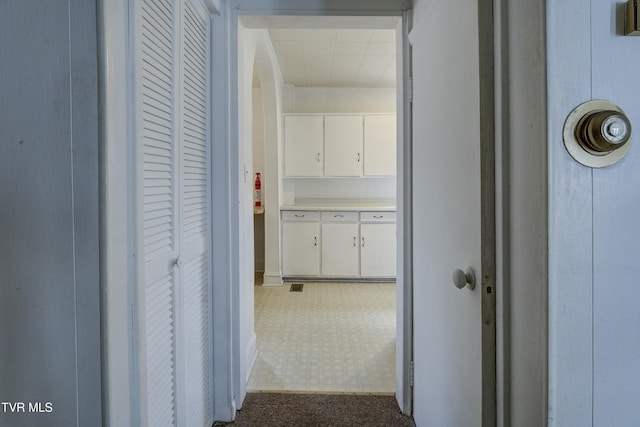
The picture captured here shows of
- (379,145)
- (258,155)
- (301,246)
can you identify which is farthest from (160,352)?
(258,155)

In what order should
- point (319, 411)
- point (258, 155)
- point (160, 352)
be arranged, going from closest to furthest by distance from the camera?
1. point (160, 352)
2. point (319, 411)
3. point (258, 155)

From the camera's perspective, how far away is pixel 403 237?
1.86m

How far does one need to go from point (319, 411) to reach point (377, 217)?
113 inches

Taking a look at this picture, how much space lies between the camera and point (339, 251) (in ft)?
15.0

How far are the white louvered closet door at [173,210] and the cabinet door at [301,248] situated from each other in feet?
9.45

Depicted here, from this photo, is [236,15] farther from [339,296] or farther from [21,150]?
[339,296]

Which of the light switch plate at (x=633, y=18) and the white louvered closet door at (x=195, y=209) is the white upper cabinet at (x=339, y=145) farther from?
the light switch plate at (x=633, y=18)

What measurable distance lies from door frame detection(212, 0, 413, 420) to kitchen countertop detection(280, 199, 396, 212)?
2595mm

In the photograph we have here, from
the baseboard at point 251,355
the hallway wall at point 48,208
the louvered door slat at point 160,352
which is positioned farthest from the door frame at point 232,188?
the hallway wall at point 48,208

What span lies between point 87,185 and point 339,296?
3.50 m

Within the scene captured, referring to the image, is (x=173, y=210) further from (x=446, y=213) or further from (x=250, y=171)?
(x=250, y=171)

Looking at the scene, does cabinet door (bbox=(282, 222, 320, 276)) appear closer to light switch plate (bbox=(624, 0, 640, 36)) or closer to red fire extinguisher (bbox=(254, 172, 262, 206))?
red fire extinguisher (bbox=(254, 172, 262, 206))

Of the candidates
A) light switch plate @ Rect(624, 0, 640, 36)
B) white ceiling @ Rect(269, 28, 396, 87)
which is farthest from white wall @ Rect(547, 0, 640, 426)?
white ceiling @ Rect(269, 28, 396, 87)

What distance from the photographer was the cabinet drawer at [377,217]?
4.51 m
